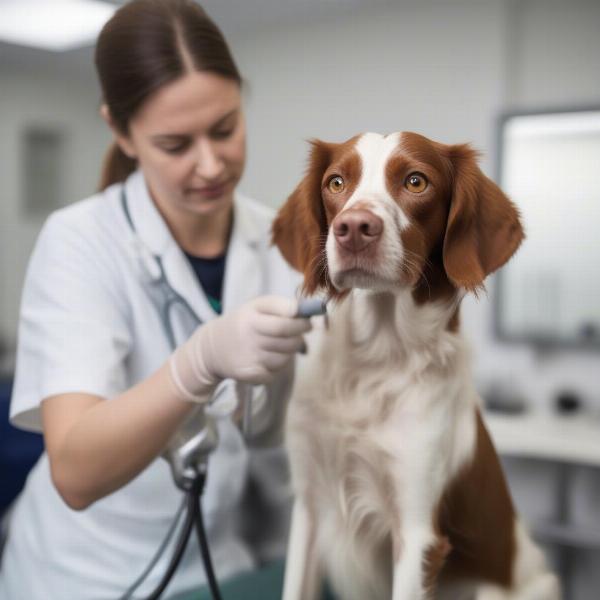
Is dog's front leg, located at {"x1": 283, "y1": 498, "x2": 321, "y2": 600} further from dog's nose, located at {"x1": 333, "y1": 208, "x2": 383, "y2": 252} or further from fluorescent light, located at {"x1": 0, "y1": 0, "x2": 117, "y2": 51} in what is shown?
fluorescent light, located at {"x1": 0, "y1": 0, "x2": 117, "y2": 51}

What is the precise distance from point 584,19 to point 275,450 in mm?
531

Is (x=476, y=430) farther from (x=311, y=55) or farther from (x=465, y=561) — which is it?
(x=311, y=55)

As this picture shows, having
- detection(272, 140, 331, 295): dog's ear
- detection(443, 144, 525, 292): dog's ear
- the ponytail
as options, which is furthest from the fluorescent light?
detection(443, 144, 525, 292): dog's ear

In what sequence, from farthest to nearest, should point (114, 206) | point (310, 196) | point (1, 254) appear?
point (1, 254), point (114, 206), point (310, 196)

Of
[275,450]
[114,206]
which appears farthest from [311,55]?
[275,450]

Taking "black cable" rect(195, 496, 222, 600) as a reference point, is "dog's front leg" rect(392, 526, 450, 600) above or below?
above

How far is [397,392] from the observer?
550mm

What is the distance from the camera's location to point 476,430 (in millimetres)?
562

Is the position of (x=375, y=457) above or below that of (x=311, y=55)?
below

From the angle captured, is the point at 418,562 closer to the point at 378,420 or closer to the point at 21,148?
the point at 378,420

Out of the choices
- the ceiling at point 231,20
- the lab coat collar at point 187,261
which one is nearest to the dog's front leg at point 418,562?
the lab coat collar at point 187,261

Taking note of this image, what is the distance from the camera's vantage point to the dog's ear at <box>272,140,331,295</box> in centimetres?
49

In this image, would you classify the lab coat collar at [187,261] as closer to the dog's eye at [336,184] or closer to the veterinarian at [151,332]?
the veterinarian at [151,332]

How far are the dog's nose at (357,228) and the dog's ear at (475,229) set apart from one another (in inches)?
2.2
